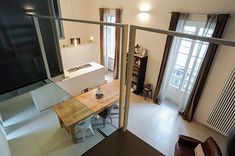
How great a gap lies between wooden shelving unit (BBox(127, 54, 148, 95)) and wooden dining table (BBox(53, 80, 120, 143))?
30.1 inches

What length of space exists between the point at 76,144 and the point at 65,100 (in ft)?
2.71

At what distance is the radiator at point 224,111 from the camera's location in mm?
2695

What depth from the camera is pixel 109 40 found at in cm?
553

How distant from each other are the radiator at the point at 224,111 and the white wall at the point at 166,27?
0.22m

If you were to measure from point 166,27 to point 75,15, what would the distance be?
11.1ft

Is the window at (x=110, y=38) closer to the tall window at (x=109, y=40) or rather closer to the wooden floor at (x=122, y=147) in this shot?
the tall window at (x=109, y=40)

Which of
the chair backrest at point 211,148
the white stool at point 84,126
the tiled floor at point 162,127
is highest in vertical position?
the white stool at point 84,126

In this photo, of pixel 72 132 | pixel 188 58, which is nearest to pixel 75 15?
pixel 188 58

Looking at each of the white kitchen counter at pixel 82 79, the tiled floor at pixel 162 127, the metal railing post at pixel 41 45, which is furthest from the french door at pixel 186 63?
the metal railing post at pixel 41 45

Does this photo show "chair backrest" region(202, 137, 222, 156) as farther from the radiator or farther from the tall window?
the tall window

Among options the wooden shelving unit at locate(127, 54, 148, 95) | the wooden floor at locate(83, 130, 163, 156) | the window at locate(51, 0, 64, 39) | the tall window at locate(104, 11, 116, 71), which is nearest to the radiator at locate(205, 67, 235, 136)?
the wooden shelving unit at locate(127, 54, 148, 95)

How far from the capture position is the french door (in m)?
3.15

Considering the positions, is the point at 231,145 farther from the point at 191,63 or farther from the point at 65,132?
the point at 191,63

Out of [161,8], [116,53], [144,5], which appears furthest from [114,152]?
[116,53]
